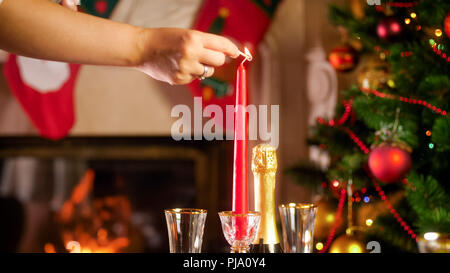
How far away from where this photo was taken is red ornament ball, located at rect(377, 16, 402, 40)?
1.19 m

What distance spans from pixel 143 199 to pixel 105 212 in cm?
17

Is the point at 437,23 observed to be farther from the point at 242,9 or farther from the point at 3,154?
the point at 3,154

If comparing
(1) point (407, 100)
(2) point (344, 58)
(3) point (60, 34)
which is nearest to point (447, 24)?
(1) point (407, 100)

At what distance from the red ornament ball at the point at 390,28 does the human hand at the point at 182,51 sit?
84 cm

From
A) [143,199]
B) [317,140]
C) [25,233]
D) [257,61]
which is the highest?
[257,61]

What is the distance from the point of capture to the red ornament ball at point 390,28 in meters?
1.19

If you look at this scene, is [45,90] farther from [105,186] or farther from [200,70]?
[200,70]

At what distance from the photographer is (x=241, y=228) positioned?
41 centimetres

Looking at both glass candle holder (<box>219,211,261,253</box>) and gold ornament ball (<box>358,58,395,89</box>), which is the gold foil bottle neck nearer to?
glass candle holder (<box>219,211,261,253</box>)

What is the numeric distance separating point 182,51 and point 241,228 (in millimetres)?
148

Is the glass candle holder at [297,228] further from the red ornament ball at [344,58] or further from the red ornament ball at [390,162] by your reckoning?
the red ornament ball at [344,58]

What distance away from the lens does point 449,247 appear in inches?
15.6

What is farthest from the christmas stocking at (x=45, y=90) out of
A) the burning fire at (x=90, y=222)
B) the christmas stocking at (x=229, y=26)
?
the christmas stocking at (x=229, y=26)
